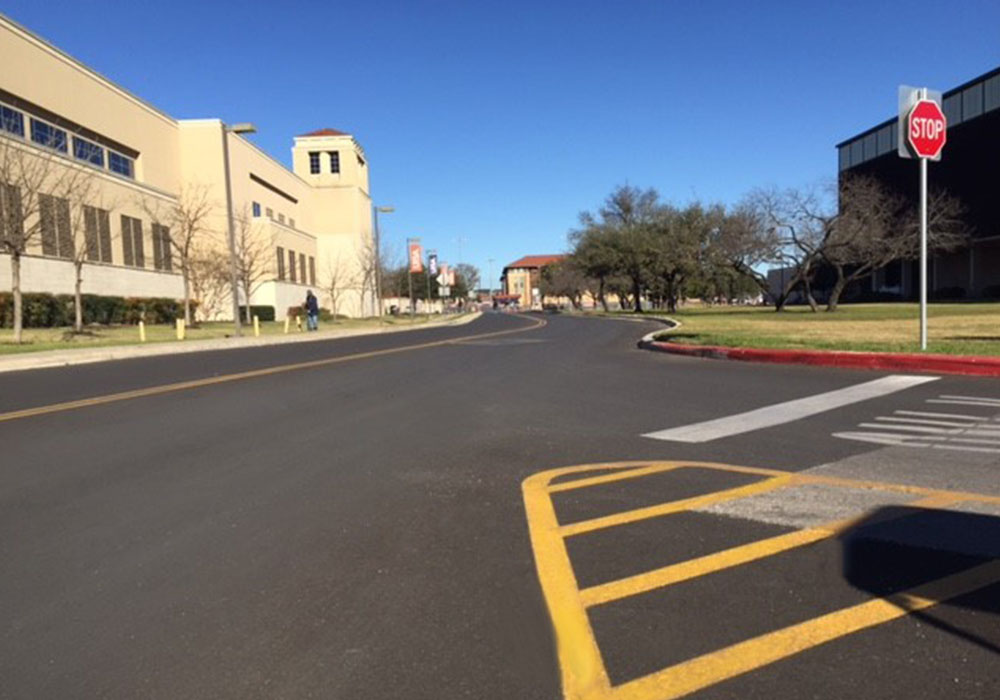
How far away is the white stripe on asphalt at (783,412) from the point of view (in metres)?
6.99

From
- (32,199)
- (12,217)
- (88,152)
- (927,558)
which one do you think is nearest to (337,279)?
(88,152)

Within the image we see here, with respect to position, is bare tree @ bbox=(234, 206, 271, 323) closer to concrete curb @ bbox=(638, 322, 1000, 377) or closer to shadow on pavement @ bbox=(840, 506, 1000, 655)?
concrete curb @ bbox=(638, 322, 1000, 377)

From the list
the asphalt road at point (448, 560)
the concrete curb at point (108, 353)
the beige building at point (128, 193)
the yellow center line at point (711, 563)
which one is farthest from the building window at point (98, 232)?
the yellow center line at point (711, 563)

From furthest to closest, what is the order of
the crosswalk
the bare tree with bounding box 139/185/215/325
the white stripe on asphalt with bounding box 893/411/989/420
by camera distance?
1. the bare tree with bounding box 139/185/215/325
2. the white stripe on asphalt with bounding box 893/411/989/420
3. the crosswalk

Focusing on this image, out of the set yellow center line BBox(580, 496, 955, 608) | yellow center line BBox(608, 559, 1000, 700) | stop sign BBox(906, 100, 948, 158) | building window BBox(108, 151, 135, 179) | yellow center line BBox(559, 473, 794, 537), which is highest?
building window BBox(108, 151, 135, 179)

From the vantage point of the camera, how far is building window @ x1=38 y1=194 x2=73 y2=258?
24942 mm

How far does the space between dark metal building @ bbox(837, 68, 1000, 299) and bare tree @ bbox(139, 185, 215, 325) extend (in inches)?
1827

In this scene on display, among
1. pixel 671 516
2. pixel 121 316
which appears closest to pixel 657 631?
pixel 671 516

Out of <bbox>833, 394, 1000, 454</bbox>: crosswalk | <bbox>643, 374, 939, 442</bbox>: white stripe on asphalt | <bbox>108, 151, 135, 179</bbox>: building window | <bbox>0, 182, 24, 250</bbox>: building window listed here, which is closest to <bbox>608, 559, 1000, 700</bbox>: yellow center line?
<bbox>833, 394, 1000, 454</bbox>: crosswalk

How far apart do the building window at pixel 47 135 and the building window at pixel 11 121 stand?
33.2 inches

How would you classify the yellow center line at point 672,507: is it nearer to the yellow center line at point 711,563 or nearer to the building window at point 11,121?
the yellow center line at point 711,563

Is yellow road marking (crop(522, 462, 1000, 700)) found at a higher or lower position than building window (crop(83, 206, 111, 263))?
lower

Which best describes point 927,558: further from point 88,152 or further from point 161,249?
point 161,249

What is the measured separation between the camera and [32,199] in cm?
2422
